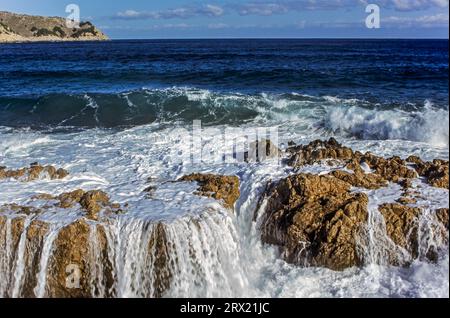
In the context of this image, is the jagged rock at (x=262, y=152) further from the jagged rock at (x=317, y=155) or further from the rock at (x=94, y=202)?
the rock at (x=94, y=202)

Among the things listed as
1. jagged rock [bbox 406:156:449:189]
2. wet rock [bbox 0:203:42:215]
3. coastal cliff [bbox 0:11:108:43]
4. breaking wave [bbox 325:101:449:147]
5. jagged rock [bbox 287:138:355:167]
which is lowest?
wet rock [bbox 0:203:42:215]

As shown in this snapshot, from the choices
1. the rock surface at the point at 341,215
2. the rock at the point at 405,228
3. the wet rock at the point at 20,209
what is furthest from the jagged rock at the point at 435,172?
the wet rock at the point at 20,209

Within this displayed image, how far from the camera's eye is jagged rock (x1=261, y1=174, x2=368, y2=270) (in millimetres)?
8006

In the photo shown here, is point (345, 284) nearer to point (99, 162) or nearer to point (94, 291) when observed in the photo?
point (94, 291)

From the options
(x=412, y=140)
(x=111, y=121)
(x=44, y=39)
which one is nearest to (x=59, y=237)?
(x=412, y=140)

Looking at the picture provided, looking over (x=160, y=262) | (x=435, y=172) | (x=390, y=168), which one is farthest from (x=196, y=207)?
(x=435, y=172)

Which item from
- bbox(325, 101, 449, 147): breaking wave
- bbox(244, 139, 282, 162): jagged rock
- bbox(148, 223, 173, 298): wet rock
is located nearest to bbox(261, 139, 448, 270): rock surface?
bbox(244, 139, 282, 162): jagged rock

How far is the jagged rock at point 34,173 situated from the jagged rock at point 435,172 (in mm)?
7578

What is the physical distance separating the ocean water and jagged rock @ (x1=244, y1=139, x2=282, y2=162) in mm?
329

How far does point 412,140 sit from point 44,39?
145 metres

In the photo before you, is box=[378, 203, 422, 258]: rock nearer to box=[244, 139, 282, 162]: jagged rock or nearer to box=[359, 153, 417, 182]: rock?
box=[359, 153, 417, 182]: rock

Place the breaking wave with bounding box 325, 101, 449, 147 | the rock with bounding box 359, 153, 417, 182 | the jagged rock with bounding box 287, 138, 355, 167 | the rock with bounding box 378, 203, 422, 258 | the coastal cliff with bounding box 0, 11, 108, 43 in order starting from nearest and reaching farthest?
the rock with bounding box 378, 203, 422, 258
the rock with bounding box 359, 153, 417, 182
the jagged rock with bounding box 287, 138, 355, 167
the breaking wave with bounding box 325, 101, 449, 147
the coastal cliff with bounding box 0, 11, 108, 43

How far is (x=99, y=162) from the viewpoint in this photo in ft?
37.9

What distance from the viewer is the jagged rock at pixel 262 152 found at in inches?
423
